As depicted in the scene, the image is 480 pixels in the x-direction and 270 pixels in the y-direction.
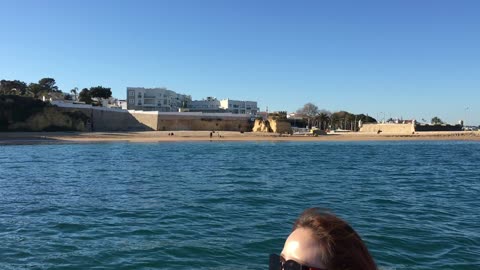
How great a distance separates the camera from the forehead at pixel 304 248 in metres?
1.76

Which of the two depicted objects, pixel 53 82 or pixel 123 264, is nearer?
A: pixel 123 264

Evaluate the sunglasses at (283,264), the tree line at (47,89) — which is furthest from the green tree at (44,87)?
the sunglasses at (283,264)

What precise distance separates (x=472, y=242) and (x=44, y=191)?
625 inches

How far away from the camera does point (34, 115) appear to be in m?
80.2

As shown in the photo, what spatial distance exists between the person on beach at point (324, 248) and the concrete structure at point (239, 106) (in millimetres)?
147268

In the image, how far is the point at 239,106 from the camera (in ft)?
518

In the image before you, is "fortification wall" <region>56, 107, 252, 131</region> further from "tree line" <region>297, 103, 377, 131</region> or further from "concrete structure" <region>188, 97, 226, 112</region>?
"tree line" <region>297, 103, 377, 131</region>

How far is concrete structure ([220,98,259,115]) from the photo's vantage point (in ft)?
502

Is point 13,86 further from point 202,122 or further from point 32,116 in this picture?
point 202,122

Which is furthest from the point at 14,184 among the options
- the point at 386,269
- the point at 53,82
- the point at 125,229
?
the point at 53,82

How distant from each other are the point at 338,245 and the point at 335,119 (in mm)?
170021

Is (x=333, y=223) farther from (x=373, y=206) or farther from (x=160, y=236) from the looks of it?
(x=373, y=206)

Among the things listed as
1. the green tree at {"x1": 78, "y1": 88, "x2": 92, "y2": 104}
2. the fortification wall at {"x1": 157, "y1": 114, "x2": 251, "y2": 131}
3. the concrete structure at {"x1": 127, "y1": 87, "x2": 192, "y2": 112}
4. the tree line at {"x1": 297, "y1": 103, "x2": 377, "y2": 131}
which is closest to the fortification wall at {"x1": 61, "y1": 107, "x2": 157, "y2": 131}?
the fortification wall at {"x1": 157, "y1": 114, "x2": 251, "y2": 131}

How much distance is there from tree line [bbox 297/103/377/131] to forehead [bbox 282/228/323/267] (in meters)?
154
